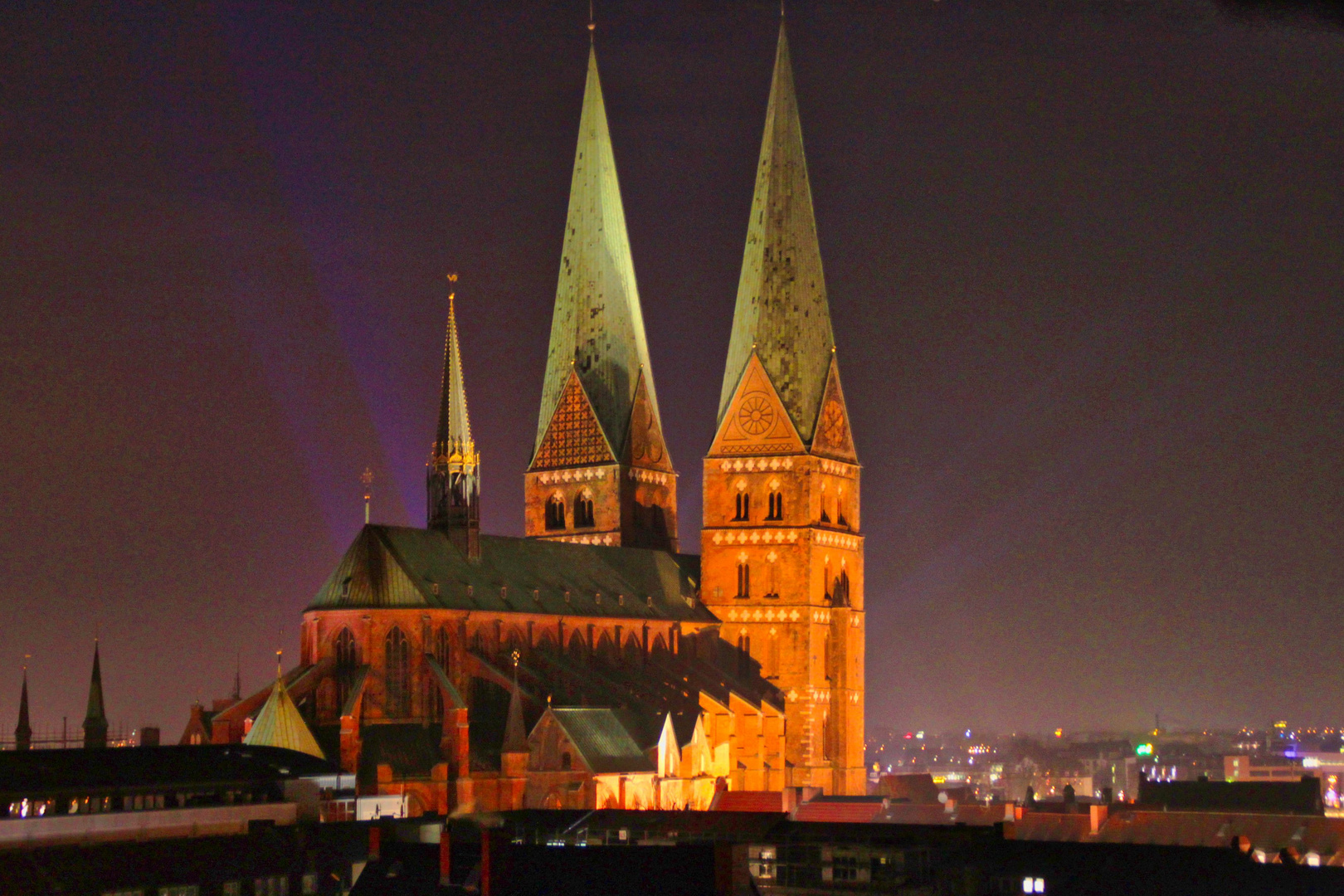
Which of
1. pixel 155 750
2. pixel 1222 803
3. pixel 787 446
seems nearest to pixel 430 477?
pixel 787 446

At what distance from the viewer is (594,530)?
14025 centimetres

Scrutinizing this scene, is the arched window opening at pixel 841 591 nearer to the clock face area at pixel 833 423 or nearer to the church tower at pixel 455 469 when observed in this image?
the clock face area at pixel 833 423

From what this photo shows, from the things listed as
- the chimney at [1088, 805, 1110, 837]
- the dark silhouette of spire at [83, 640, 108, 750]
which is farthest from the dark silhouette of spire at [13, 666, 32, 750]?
the chimney at [1088, 805, 1110, 837]

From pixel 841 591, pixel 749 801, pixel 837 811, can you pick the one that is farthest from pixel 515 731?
pixel 841 591

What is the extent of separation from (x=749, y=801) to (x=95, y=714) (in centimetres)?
3643

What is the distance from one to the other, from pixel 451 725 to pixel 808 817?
1839 centimetres

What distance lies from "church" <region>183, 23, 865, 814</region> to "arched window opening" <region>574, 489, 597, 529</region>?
0.14 metres

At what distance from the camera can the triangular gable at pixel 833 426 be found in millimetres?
137375

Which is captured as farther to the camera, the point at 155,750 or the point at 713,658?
the point at 713,658

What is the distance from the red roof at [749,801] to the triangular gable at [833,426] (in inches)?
984

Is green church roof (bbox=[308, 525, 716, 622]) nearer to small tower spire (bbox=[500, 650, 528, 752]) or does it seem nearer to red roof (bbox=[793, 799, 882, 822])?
small tower spire (bbox=[500, 650, 528, 752])

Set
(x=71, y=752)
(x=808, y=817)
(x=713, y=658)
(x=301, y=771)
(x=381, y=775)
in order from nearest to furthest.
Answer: (x=71, y=752)
(x=301, y=771)
(x=381, y=775)
(x=808, y=817)
(x=713, y=658)

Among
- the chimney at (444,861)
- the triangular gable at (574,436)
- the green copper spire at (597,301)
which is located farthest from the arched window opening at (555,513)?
the chimney at (444,861)

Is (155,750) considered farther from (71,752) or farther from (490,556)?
(490,556)
